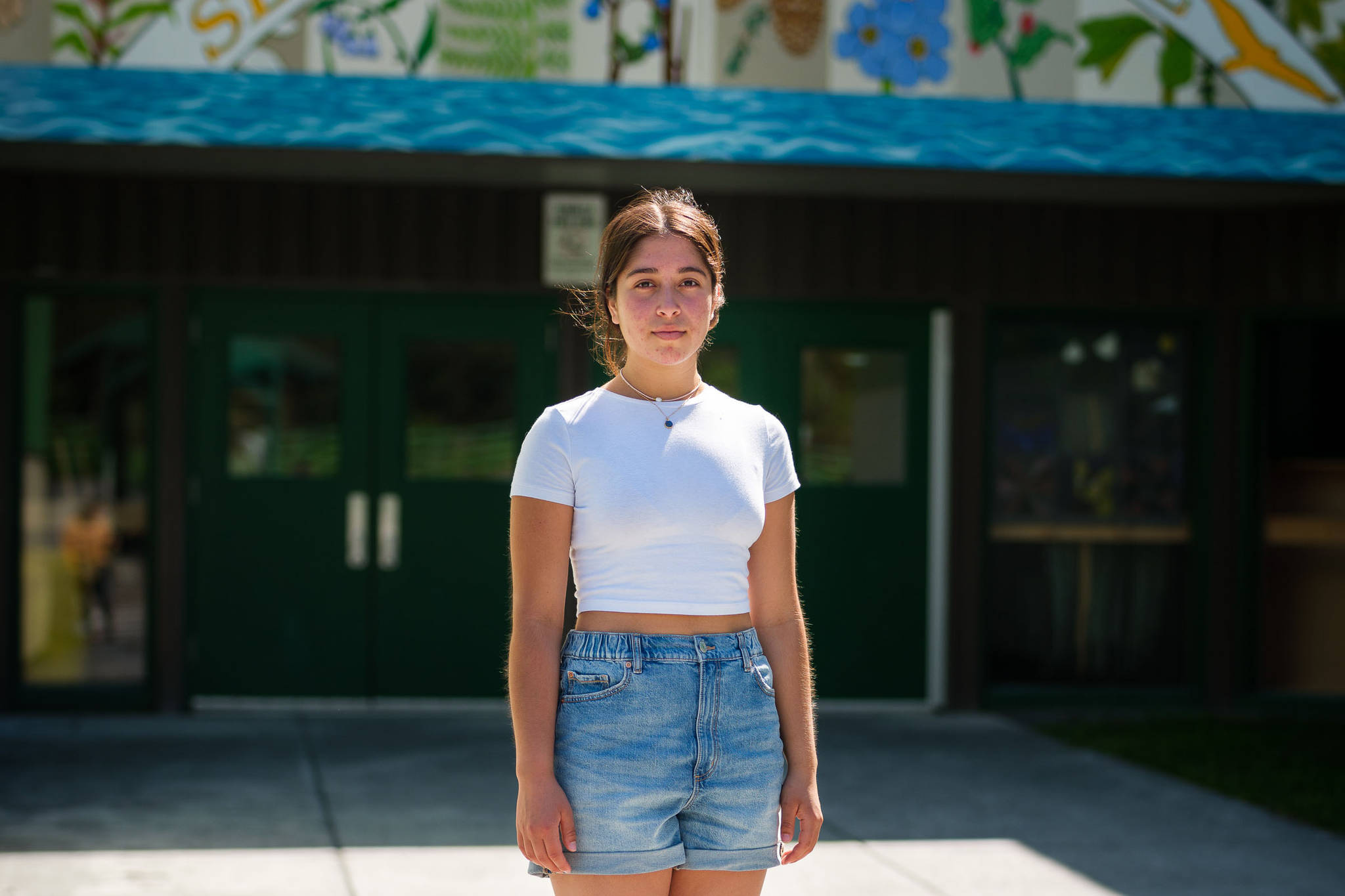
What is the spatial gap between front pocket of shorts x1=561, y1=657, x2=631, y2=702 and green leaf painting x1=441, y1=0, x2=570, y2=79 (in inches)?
200

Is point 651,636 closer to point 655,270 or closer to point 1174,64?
point 655,270

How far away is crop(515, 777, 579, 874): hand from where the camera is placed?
2.29 m

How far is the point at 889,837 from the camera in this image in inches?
222

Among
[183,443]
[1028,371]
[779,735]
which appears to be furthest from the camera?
[1028,371]

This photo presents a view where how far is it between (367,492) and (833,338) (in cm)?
280

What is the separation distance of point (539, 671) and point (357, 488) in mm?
6054

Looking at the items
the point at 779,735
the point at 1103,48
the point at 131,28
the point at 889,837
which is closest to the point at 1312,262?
the point at 1103,48

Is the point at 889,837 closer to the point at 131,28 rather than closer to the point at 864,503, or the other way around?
the point at 864,503

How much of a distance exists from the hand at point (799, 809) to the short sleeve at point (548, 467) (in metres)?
0.61

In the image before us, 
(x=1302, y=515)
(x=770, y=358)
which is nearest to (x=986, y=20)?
(x=770, y=358)

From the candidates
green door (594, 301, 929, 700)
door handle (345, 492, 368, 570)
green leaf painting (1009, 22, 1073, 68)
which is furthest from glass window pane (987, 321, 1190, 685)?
door handle (345, 492, 368, 570)

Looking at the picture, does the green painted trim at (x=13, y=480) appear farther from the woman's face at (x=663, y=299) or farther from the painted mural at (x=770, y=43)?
the woman's face at (x=663, y=299)

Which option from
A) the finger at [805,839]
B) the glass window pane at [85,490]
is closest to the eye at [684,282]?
the finger at [805,839]

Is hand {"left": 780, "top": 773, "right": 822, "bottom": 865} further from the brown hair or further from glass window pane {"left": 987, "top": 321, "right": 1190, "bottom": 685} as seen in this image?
glass window pane {"left": 987, "top": 321, "right": 1190, "bottom": 685}
